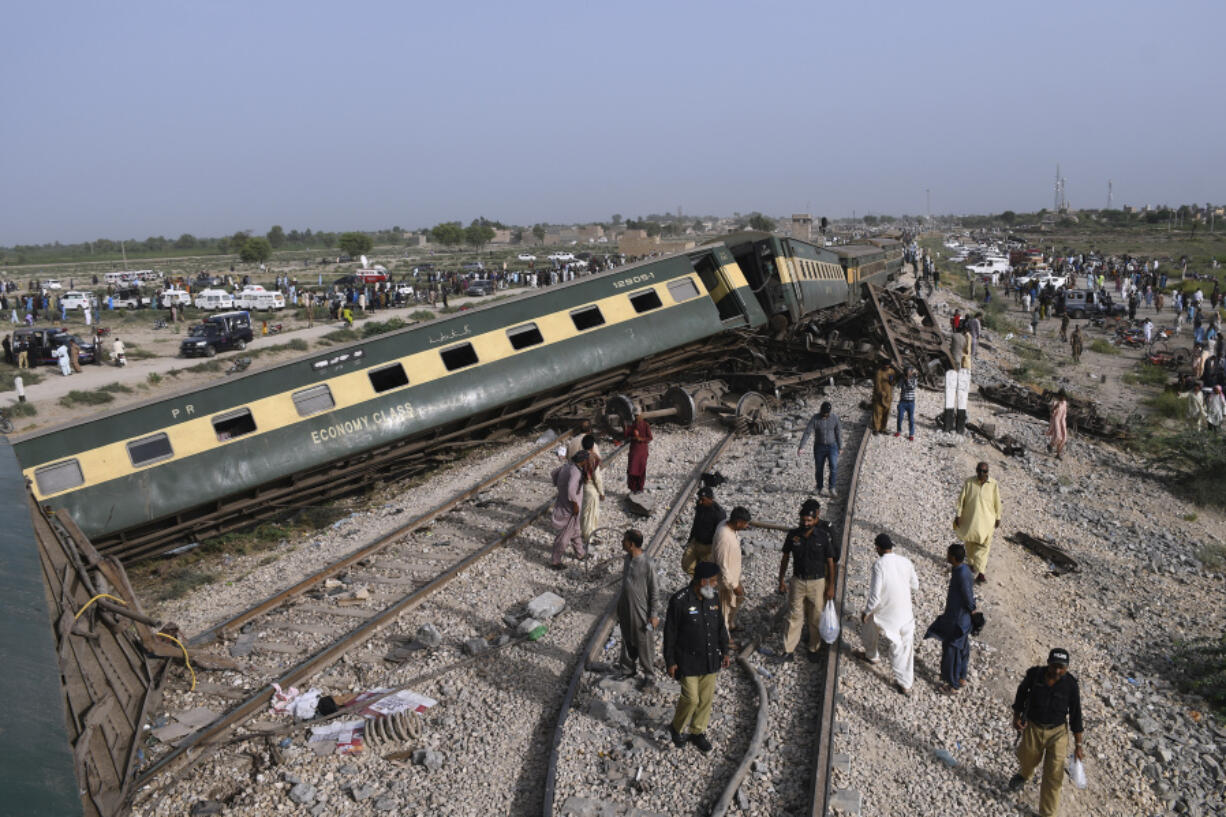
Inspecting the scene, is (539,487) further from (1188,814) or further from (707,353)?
(1188,814)

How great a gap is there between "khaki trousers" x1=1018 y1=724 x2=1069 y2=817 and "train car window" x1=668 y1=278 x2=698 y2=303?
11.4m

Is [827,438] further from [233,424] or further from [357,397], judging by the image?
[233,424]

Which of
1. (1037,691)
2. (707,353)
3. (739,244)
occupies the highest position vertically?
(739,244)

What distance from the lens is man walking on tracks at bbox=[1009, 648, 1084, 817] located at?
600 centimetres

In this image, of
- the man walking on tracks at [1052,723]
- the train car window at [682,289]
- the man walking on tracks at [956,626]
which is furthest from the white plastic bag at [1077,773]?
the train car window at [682,289]

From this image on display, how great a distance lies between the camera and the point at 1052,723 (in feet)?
19.8

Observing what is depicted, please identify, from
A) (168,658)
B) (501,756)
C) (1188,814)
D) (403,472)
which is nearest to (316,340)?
(403,472)

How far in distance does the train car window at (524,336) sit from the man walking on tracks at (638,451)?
11.1ft

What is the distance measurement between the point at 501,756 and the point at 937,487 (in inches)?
333

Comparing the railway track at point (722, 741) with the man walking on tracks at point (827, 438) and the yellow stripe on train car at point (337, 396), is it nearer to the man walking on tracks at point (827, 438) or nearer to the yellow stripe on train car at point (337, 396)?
the man walking on tracks at point (827, 438)

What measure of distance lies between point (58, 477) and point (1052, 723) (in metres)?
11.7

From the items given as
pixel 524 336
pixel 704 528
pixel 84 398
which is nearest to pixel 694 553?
pixel 704 528

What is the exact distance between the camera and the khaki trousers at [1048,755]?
5.99 metres

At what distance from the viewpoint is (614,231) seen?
172 m
